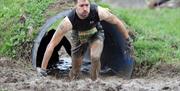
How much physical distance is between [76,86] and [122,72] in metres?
2.97

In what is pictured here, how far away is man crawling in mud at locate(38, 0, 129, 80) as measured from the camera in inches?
429

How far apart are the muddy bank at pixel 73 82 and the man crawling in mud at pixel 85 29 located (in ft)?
1.82

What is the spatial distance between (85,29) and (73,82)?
1271 mm

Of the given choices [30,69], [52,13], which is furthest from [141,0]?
[30,69]

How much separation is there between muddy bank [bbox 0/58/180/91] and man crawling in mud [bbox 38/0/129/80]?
1.82ft

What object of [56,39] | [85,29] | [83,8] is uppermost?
[83,8]

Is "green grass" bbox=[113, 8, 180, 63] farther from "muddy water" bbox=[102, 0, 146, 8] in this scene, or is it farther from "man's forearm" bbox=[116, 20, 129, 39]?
"muddy water" bbox=[102, 0, 146, 8]

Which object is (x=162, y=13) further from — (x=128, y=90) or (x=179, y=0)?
(x=128, y=90)

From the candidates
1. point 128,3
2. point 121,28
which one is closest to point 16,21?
point 121,28

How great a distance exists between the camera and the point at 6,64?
12250 millimetres

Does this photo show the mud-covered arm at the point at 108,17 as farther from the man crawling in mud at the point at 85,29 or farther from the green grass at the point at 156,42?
the green grass at the point at 156,42

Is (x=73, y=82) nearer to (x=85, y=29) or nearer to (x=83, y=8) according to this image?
(x=85, y=29)

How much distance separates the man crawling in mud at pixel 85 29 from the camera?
35.8 ft

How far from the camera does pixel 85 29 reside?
11164 millimetres
